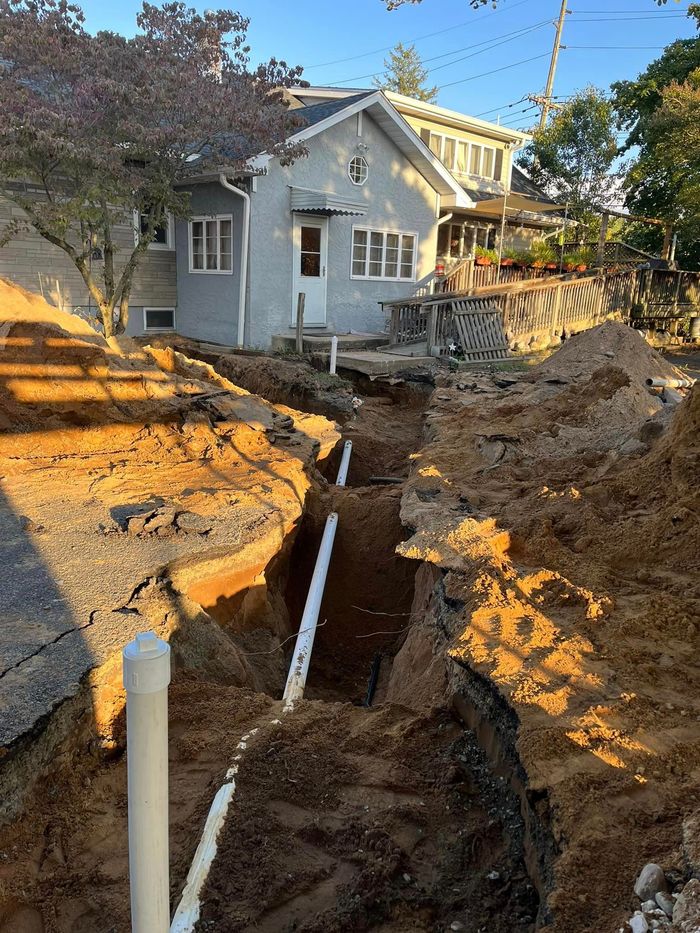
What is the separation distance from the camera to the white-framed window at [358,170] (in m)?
17.7

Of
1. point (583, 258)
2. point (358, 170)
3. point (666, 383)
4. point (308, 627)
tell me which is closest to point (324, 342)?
point (358, 170)

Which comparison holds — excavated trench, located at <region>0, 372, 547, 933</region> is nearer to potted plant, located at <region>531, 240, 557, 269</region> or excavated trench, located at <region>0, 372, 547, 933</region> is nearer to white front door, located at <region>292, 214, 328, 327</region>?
white front door, located at <region>292, 214, 328, 327</region>

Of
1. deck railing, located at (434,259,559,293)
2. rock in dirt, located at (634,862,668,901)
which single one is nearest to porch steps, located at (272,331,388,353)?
deck railing, located at (434,259,559,293)

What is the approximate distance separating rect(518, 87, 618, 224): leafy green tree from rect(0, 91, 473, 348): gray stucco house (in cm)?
1098

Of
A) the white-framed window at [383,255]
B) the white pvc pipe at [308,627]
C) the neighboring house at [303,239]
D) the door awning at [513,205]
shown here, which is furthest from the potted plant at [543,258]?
the white pvc pipe at [308,627]

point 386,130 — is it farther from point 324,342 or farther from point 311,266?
point 324,342

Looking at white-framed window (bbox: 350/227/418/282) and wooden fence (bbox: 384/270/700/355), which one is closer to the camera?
wooden fence (bbox: 384/270/700/355)

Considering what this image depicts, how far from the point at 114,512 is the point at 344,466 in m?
4.08

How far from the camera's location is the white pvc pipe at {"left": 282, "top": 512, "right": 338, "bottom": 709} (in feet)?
14.8

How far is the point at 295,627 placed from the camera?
647 centimetres

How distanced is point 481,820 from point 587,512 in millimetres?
2737

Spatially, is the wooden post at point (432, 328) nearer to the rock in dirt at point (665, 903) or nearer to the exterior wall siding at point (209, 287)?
the exterior wall siding at point (209, 287)

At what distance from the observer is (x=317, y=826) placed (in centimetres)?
302

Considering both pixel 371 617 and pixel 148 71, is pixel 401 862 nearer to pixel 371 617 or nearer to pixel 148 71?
pixel 371 617
